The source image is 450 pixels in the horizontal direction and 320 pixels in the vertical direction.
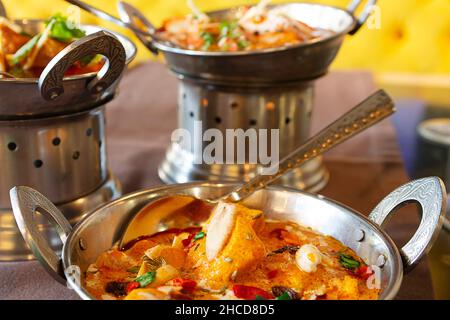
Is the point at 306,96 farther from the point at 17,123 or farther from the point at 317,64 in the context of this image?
the point at 17,123

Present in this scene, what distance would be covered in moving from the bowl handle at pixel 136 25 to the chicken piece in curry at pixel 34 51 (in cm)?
11

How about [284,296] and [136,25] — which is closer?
[284,296]

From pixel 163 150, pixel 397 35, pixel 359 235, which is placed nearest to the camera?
pixel 359 235

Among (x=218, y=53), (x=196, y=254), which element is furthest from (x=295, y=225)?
(x=218, y=53)

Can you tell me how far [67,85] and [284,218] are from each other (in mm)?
351

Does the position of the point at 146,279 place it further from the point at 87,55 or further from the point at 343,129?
the point at 343,129

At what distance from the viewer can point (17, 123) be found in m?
0.87

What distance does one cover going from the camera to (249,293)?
660mm

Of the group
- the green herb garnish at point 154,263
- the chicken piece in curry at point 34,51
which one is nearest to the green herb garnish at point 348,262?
the green herb garnish at point 154,263

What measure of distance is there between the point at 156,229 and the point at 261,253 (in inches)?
8.2

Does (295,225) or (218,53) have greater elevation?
(218,53)

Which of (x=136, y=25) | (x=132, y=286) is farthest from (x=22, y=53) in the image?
(x=132, y=286)

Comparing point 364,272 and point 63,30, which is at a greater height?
point 63,30
